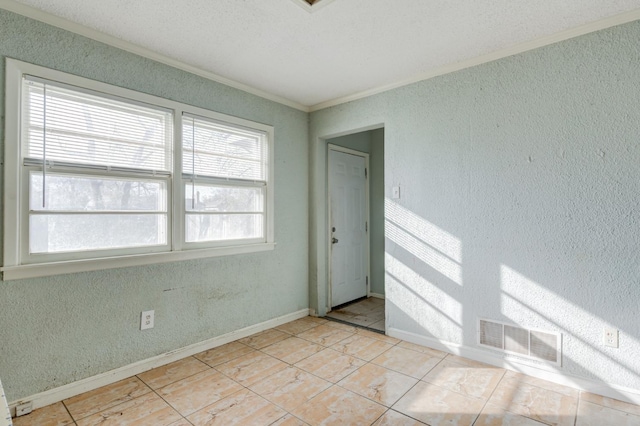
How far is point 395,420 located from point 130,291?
2035 mm

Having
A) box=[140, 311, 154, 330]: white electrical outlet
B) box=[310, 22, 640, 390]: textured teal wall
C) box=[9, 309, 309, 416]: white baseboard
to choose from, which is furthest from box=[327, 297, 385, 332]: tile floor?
box=[140, 311, 154, 330]: white electrical outlet

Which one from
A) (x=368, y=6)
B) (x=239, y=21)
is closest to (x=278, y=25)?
(x=239, y=21)

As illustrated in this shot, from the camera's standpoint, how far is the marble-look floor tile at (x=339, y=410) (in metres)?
1.92

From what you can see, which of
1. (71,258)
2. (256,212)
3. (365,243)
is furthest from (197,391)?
(365,243)

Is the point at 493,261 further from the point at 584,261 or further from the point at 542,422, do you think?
the point at 542,422

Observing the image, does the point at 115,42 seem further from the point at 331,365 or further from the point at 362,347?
the point at 362,347

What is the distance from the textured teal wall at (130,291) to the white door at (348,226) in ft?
2.05

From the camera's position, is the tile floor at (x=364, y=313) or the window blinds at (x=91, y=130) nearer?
the window blinds at (x=91, y=130)

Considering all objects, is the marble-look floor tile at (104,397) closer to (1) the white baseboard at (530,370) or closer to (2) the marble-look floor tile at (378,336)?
(2) the marble-look floor tile at (378,336)

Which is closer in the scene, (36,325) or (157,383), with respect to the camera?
(36,325)

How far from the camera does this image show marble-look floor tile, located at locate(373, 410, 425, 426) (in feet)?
6.16

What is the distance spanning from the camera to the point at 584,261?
225 centimetres

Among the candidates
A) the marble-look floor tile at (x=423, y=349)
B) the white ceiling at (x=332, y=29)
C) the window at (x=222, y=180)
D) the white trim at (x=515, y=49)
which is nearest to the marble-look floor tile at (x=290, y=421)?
the marble-look floor tile at (x=423, y=349)

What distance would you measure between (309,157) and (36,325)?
112 inches
